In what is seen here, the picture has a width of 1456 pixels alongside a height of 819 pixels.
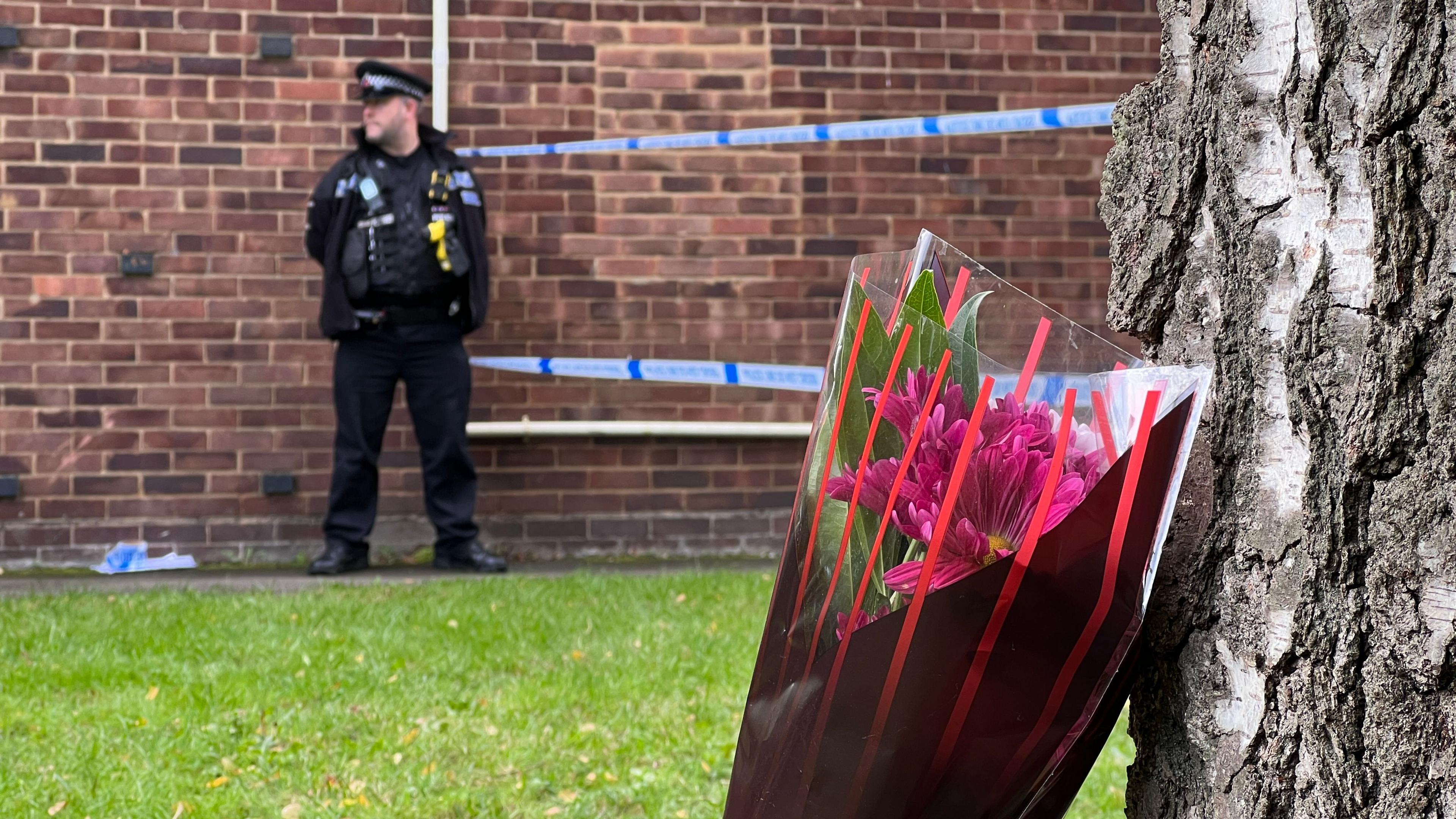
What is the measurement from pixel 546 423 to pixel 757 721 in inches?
197

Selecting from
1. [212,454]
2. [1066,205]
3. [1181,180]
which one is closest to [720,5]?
[1066,205]

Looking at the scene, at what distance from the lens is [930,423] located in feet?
3.24

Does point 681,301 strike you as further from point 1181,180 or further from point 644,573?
point 1181,180

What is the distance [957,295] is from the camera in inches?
42.2

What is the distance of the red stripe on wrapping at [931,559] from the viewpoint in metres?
0.96

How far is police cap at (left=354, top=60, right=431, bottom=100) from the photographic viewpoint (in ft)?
17.9

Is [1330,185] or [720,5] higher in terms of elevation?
[720,5]

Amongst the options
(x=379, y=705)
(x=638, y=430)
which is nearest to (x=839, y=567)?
(x=379, y=705)

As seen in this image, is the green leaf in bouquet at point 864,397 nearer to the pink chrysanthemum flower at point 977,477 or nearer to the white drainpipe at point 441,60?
the pink chrysanthemum flower at point 977,477

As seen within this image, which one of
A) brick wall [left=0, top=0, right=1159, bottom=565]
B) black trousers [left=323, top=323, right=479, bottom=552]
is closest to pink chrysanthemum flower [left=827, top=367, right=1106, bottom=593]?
black trousers [left=323, top=323, right=479, bottom=552]

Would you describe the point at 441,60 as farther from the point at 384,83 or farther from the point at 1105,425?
the point at 1105,425

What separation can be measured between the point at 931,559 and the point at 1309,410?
13.0 inches

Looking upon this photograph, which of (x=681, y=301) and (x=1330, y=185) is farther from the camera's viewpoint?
(x=681, y=301)

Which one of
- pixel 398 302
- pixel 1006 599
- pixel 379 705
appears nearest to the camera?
pixel 1006 599
